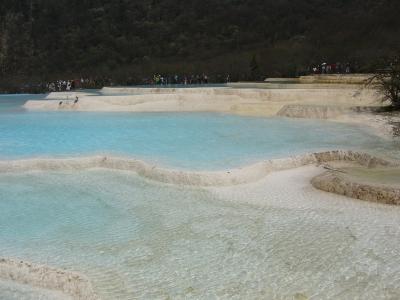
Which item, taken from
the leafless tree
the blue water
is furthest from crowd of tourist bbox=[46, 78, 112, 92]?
the leafless tree

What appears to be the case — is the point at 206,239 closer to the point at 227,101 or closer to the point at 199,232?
the point at 199,232

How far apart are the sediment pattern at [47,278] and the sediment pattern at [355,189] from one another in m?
3.14

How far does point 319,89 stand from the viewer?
13.8 meters

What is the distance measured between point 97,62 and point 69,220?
27433 millimetres

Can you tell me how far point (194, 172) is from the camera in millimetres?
6133

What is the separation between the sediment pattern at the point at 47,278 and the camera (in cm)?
350

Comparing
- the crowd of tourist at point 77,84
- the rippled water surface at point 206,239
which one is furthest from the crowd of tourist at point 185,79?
the rippled water surface at point 206,239

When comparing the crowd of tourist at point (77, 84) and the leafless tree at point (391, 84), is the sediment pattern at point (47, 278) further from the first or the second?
the crowd of tourist at point (77, 84)

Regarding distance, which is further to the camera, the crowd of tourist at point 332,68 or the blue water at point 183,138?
the crowd of tourist at point 332,68

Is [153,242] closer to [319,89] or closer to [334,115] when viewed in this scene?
[334,115]

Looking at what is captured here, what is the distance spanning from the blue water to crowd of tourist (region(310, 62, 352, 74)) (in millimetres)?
9953

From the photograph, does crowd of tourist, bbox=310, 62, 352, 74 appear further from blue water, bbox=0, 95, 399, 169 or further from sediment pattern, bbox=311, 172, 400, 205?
sediment pattern, bbox=311, 172, 400, 205

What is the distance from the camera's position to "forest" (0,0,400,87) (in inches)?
961

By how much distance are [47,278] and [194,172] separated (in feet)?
8.98
